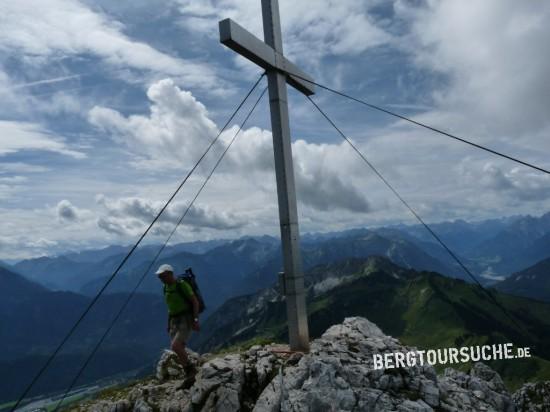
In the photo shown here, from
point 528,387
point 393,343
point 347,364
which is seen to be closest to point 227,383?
point 347,364

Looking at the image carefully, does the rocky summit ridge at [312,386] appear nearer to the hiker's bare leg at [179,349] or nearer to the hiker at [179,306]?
the hiker's bare leg at [179,349]

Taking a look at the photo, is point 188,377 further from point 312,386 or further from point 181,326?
point 312,386

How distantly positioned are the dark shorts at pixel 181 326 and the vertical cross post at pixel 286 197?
350 cm

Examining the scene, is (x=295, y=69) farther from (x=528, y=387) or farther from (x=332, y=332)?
(x=528, y=387)

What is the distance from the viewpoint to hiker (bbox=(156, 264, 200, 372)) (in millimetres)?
15141

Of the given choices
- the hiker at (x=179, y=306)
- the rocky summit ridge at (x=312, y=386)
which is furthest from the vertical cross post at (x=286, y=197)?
the hiker at (x=179, y=306)

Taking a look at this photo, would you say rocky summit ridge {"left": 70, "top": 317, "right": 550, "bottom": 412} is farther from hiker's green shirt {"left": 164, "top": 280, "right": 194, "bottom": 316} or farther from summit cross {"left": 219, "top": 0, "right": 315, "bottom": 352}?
hiker's green shirt {"left": 164, "top": 280, "right": 194, "bottom": 316}

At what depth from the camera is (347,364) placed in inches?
599

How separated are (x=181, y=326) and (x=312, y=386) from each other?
4872mm

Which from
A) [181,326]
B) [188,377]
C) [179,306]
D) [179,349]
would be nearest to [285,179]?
[179,306]

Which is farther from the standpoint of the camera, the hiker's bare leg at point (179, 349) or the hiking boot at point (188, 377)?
the hiking boot at point (188, 377)

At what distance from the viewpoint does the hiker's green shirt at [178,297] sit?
1523cm

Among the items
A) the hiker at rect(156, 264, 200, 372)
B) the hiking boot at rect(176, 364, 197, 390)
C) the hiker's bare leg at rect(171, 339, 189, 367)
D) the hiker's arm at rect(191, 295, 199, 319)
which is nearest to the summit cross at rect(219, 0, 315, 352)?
the hiker's arm at rect(191, 295, 199, 319)

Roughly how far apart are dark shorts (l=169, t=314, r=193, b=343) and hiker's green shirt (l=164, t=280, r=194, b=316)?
10.6 inches
